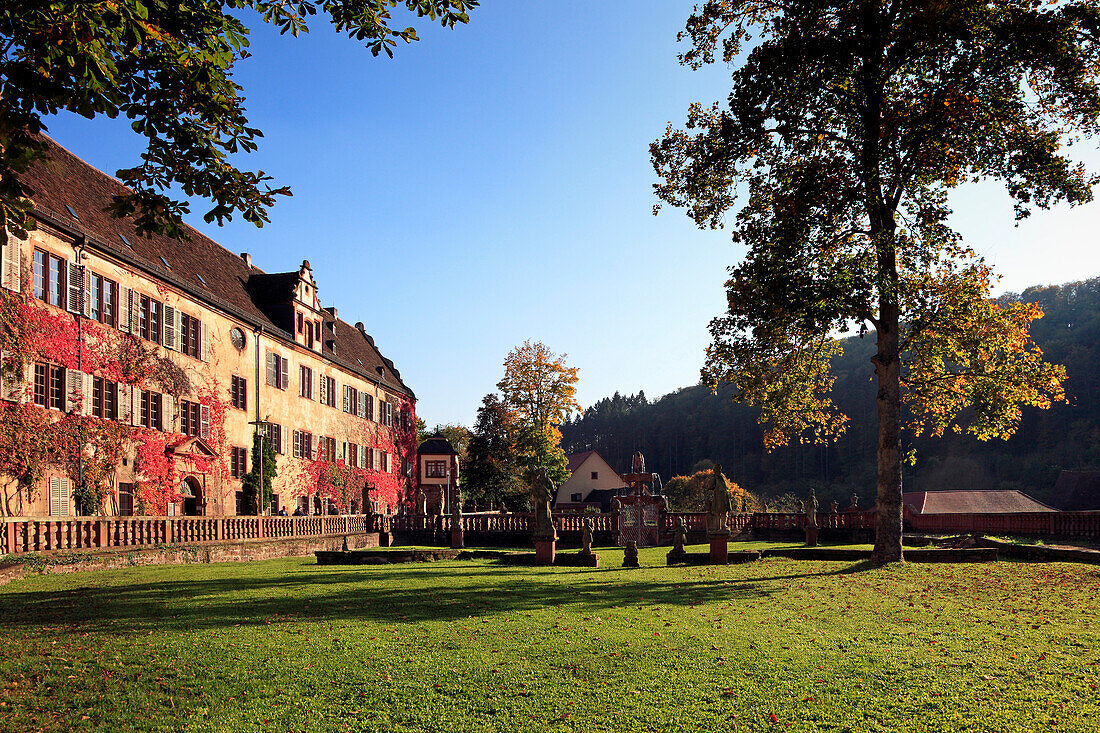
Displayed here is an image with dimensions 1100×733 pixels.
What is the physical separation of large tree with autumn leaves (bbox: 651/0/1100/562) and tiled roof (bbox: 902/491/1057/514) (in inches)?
1463

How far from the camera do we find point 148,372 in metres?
30.9

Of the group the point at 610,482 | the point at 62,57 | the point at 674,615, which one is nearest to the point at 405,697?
the point at 674,615

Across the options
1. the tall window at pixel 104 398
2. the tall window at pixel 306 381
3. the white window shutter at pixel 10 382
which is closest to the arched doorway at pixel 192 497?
the tall window at pixel 104 398

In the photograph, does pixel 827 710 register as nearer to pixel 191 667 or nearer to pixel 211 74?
pixel 191 667

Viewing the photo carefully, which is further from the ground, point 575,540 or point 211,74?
point 211,74

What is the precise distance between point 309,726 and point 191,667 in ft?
8.14

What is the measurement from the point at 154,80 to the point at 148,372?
24867 millimetres

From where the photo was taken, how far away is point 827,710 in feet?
22.6

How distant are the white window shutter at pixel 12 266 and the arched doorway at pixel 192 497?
11.5 meters

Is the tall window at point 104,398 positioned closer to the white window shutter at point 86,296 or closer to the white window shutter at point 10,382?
the white window shutter at point 86,296

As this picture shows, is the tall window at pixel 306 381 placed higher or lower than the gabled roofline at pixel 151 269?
lower

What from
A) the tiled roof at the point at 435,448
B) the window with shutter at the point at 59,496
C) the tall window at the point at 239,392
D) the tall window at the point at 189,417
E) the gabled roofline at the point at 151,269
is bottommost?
the window with shutter at the point at 59,496

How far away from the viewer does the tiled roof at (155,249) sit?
2777 centimetres

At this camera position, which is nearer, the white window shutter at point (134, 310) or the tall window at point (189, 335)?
the white window shutter at point (134, 310)
